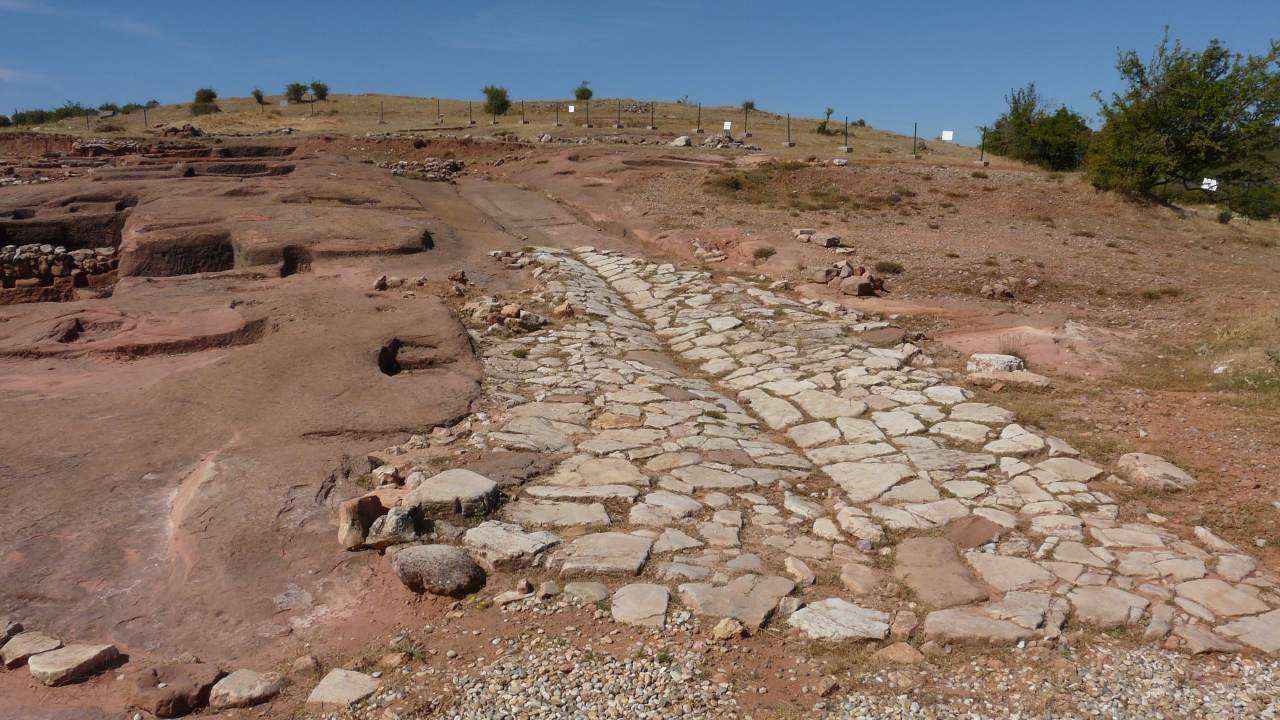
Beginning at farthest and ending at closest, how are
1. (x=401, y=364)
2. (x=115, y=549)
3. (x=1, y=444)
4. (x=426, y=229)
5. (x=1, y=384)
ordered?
1. (x=426, y=229)
2. (x=401, y=364)
3. (x=1, y=384)
4. (x=1, y=444)
5. (x=115, y=549)

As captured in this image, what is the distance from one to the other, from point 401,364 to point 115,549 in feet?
10.7

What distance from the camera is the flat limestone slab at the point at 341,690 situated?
10.1 ft

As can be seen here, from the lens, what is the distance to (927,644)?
11.3 feet

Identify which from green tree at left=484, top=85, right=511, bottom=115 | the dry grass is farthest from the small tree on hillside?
green tree at left=484, top=85, right=511, bottom=115

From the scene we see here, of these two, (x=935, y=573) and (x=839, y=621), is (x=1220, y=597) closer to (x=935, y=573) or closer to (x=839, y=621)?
(x=935, y=573)

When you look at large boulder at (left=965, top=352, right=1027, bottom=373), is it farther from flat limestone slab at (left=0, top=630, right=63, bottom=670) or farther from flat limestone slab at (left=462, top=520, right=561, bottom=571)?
flat limestone slab at (left=0, top=630, right=63, bottom=670)

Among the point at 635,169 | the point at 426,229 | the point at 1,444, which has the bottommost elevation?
the point at 1,444

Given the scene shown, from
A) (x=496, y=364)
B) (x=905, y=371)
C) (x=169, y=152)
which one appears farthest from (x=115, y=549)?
(x=169, y=152)

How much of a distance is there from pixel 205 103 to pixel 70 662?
50.8 m

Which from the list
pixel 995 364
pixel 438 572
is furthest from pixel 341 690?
pixel 995 364

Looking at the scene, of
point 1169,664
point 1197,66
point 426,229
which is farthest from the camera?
point 1197,66

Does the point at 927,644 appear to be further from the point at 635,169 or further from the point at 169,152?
the point at 169,152

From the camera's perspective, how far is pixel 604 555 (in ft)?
13.4

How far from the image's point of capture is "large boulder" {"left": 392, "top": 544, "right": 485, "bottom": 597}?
383cm
